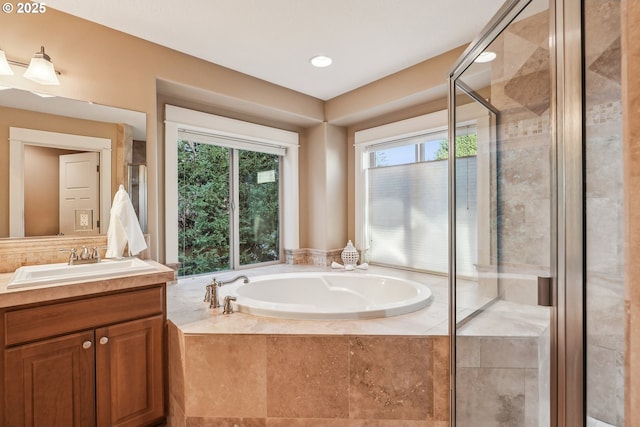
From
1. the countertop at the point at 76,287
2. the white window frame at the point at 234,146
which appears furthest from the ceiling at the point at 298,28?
the countertop at the point at 76,287

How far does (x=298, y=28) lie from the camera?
1.99 metres

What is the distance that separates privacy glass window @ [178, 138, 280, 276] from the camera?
2842 mm

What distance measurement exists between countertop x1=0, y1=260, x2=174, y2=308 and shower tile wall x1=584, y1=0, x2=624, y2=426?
1.75 meters

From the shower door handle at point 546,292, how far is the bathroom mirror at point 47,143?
2.32m

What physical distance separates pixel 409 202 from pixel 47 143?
272cm

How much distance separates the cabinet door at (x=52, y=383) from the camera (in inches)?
50.0

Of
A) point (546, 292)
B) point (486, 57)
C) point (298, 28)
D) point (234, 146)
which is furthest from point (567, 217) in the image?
point (234, 146)

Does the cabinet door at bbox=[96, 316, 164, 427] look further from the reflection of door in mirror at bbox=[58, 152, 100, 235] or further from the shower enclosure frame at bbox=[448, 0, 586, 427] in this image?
the shower enclosure frame at bbox=[448, 0, 586, 427]

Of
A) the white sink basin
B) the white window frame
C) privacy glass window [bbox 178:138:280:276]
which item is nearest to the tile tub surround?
the white sink basin

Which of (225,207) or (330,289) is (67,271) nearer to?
(225,207)

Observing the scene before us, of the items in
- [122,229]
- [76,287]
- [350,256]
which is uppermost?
[122,229]

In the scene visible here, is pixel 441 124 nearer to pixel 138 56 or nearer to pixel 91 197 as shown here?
pixel 138 56

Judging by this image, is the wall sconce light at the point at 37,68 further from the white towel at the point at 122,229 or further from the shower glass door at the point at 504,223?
the shower glass door at the point at 504,223

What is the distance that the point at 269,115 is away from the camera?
3068 mm
